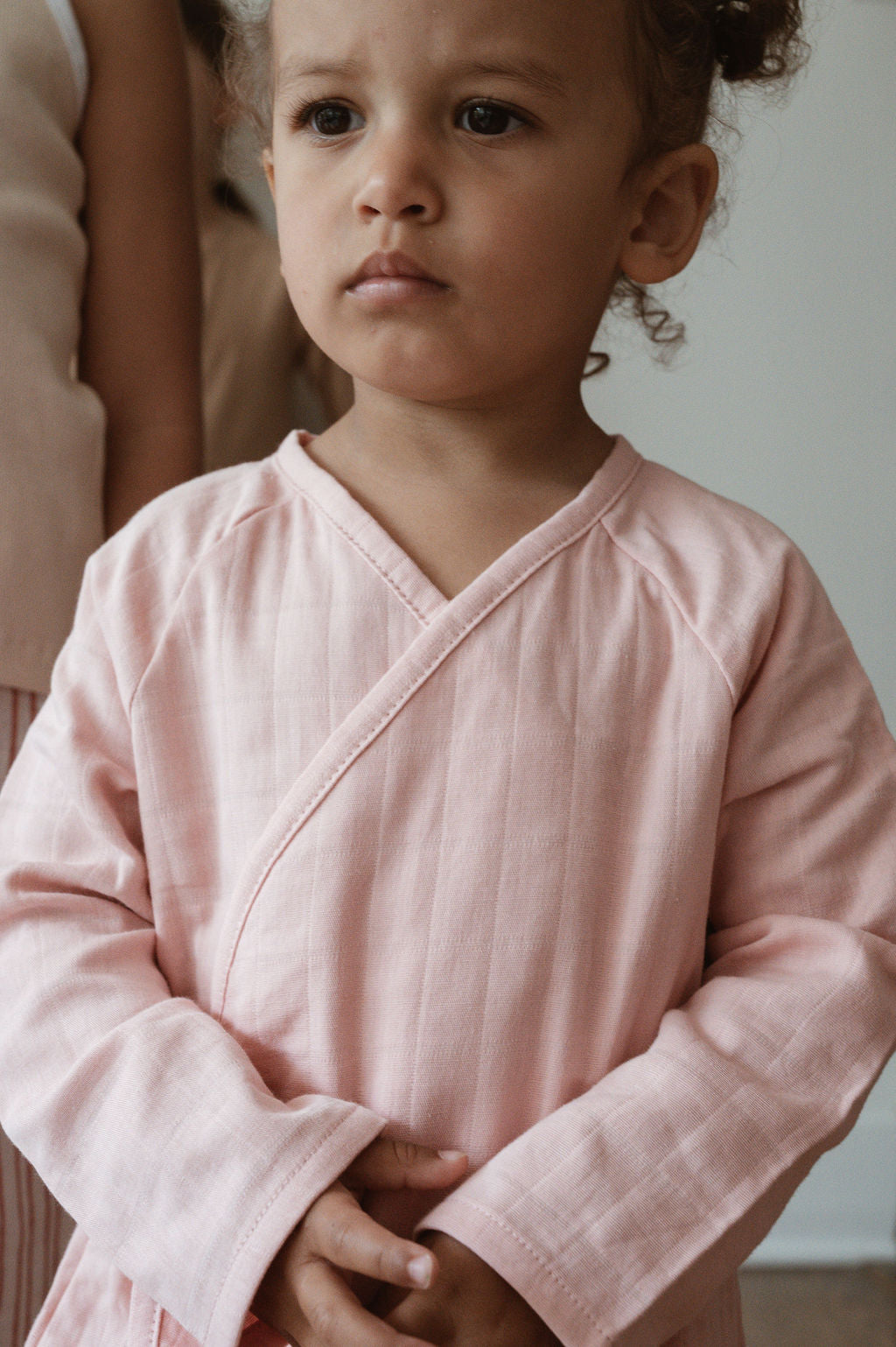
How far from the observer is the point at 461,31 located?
643 millimetres

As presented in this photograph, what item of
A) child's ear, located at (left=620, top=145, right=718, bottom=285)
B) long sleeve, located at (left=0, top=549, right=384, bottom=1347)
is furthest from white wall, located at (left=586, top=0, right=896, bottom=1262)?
long sleeve, located at (left=0, top=549, right=384, bottom=1347)

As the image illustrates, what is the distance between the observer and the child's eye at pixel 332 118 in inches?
26.7

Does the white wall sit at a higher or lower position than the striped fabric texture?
higher

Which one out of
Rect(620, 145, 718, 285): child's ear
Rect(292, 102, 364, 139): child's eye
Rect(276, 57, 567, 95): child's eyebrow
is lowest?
Rect(620, 145, 718, 285): child's ear

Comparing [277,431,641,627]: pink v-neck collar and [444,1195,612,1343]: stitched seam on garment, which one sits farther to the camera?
[277,431,641,627]: pink v-neck collar

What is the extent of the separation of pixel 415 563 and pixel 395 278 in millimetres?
155

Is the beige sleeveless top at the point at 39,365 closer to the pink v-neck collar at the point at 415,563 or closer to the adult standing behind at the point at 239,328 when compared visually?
the pink v-neck collar at the point at 415,563

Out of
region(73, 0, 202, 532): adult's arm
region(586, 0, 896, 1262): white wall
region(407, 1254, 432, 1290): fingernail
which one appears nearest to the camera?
region(407, 1254, 432, 1290): fingernail

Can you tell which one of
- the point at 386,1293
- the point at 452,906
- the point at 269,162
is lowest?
the point at 386,1293

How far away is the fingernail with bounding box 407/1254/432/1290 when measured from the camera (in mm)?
565

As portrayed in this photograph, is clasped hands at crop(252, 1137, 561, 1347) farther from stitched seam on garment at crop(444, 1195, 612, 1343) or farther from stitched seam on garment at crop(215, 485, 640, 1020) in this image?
stitched seam on garment at crop(215, 485, 640, 1020)

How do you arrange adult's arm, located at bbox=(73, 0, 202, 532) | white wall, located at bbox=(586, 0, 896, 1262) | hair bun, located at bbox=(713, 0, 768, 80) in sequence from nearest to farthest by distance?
hair bun, located at bbox=(713, 0, 768, 80) < adult's arm, located at bbox=(73, 0, 202, 532) < white wall, located at bbox=(586, 0, 896, 1262)

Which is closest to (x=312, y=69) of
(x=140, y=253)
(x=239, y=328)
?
(x=140, y=253)

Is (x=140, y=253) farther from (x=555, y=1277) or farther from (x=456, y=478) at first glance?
(x=555, y=1277)
